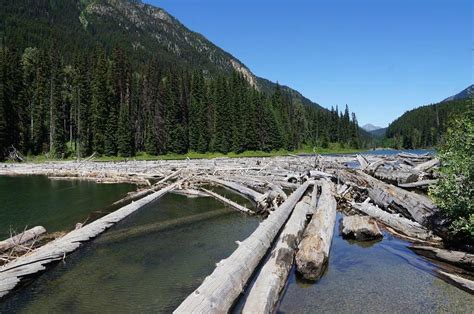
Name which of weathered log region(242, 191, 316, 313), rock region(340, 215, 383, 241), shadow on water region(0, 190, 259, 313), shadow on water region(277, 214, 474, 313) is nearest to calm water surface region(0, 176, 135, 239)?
shadow on water region(0, 190, 259, 313)

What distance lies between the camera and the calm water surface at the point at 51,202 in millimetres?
17125

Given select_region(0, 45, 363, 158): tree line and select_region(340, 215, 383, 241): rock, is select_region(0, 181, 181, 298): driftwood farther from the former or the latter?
select_region(0, 45, 363, 158): tree line

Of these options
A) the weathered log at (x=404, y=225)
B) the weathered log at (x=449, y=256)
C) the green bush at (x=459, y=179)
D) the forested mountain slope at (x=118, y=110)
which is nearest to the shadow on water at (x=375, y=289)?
the weathered log at (x=449, y=256)

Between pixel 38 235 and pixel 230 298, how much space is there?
9.61 m

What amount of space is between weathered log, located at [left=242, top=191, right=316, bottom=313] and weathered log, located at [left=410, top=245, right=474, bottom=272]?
424 cm

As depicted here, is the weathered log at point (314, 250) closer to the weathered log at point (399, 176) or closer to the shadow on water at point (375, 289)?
the shadow on water at point (375, 289)

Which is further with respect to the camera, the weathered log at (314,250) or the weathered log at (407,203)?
the weathered log at (407,203)

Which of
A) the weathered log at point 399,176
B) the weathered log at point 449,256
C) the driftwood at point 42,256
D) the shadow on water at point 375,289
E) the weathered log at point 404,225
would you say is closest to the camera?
the shadow on water at point 375,289

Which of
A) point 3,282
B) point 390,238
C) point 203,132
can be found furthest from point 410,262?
Answer: point 203,132

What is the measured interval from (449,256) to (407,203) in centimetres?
507

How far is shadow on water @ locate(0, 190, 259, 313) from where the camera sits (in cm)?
866

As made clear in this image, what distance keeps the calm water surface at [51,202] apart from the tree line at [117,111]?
35.6m

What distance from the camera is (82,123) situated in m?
67.8

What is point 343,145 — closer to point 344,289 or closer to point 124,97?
point 124,97
